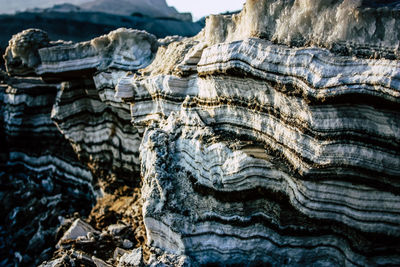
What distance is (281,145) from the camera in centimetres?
285

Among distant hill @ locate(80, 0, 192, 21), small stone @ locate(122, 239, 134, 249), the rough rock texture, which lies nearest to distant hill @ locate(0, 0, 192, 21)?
distant hill @ locate(80, 0, 192, 21)

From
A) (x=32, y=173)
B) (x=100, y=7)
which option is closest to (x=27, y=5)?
(x=100, y=7)

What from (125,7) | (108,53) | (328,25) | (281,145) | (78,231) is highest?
(125,7)

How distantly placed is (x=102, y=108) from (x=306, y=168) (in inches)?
178

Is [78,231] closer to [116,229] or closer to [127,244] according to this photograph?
[116,229]

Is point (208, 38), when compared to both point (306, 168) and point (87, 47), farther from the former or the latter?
point (87, 47)

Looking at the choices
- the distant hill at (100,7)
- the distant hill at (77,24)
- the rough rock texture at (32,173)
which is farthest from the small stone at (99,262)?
the distant hill at (100,7)

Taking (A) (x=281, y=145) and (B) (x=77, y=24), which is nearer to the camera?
(A) (x=281, y=145)

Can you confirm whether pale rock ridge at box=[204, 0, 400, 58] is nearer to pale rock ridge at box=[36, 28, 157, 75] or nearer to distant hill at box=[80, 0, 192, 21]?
pale rock ridge at box=[36, 28, 157, 75]

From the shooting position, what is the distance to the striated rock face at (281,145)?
2.37m

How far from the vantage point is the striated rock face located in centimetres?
237

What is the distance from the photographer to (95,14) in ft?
71.7

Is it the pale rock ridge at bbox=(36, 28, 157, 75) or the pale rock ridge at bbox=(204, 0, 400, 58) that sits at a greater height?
the pale rock ridge at bbox=(204, 0, 400, 58)

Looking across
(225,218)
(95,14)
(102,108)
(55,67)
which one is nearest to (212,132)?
(225,218)
